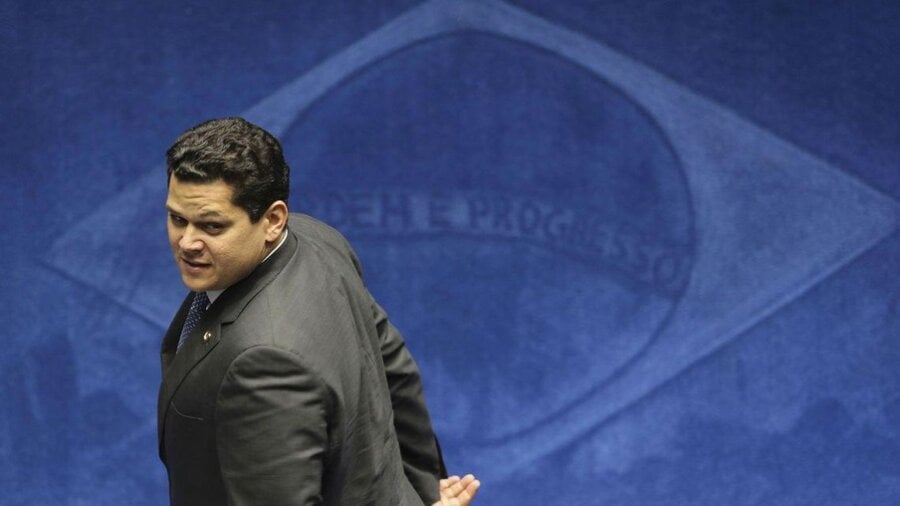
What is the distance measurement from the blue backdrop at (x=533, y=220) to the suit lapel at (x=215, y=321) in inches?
64.6

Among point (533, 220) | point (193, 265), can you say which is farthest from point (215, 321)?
point (533, 220)

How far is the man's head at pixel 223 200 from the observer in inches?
72.6

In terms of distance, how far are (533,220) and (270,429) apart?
194cm

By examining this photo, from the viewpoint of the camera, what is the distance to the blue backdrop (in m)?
3.52

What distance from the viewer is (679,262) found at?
366 centimetres

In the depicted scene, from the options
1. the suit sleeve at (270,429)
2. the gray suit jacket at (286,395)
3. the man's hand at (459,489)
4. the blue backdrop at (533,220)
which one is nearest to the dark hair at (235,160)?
the gray suit jacket at (286,395)

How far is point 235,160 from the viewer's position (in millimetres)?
1841

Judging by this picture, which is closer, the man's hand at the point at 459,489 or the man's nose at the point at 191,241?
the man's nose at the point at 191,241

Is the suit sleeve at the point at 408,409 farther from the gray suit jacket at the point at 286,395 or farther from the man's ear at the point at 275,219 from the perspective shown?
the man's ear at the point at 275,219

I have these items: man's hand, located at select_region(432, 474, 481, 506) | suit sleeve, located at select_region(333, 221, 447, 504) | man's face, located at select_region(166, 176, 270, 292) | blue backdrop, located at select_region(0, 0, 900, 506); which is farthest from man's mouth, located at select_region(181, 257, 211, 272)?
blue backdrop, located at select_region(0, 0, 900, 506)

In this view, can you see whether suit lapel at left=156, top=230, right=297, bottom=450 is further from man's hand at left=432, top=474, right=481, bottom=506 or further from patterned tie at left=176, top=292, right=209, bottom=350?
man's hand at left=432, top=474, right=481, bottom=506

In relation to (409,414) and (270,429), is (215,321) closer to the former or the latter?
(270,429)

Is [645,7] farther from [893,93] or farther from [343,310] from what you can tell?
[343,310]

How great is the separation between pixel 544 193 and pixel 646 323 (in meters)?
0.44
